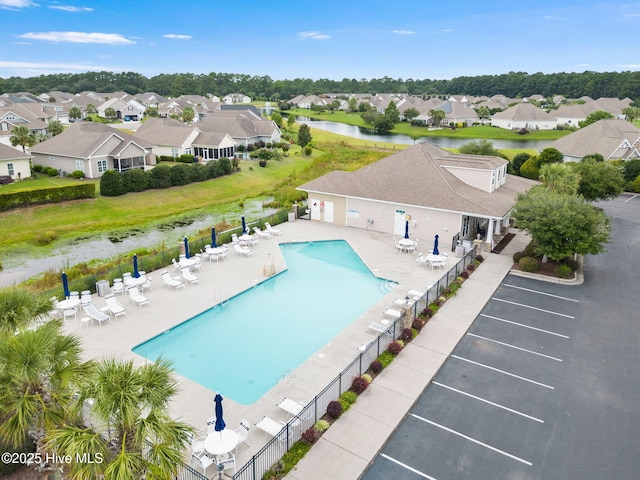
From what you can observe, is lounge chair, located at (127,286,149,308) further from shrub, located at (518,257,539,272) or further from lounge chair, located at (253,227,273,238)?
shrub, located at (518,257,539,272)

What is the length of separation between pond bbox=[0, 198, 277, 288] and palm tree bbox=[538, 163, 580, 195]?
23839 mm

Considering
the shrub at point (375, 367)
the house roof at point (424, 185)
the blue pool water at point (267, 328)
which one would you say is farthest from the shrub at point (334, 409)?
the house roof at point (424, 185)

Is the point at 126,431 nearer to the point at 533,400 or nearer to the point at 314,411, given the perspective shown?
the point at 314,411

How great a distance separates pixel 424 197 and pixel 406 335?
49.5 feet

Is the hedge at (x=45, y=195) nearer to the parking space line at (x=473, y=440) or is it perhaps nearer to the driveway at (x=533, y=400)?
the driveway at (x=533, y=400)

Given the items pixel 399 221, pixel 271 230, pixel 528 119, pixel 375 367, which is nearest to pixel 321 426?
pixel 375 367

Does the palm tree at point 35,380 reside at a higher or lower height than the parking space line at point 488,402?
higher

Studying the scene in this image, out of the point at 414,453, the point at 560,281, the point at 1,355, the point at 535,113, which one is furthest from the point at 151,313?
the point at 535,113

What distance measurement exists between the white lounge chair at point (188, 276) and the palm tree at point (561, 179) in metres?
24.4

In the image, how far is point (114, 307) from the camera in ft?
66.4

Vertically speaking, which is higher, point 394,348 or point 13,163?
point 13,163

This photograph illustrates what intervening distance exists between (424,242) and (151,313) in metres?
18.3

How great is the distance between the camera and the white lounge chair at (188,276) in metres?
23.8

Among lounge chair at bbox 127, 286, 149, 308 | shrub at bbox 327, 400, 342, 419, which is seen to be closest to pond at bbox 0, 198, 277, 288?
lounge chair at bbox 127, 286, 149, 308
